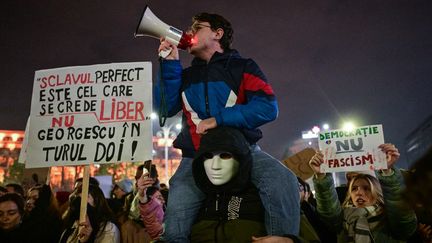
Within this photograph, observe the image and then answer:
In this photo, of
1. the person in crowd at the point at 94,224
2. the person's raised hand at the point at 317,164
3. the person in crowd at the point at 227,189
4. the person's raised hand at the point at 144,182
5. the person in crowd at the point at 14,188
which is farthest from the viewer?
the person in crowd at the point at 14,188

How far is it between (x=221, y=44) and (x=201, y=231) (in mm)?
1564

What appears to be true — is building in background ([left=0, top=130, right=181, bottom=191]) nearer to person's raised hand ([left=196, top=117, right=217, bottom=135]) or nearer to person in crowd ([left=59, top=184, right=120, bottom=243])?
person in crowd ([left=59, top=184, right=120, bottom=243])

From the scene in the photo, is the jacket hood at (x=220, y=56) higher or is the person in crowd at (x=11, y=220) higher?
the jacket hood at (x=220, y=56)

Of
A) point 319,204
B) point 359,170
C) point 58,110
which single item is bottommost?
point 319,204

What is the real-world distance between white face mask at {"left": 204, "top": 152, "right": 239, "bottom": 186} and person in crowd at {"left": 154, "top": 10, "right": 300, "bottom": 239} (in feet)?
0.54

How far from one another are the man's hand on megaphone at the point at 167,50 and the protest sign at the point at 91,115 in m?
1.18

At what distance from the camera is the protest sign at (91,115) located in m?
3.88

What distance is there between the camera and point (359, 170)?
4336 millimetres

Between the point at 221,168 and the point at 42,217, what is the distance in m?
3.83

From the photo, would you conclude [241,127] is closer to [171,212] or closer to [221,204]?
[221,204]

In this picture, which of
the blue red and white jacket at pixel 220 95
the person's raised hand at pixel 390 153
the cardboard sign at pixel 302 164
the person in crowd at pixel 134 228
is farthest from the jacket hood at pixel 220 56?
the cardboard sign at pixel 302 164

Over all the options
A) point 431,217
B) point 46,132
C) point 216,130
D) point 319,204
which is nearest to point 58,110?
point 46,132

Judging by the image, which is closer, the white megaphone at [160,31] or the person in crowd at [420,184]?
the person in crowd at [420,184]

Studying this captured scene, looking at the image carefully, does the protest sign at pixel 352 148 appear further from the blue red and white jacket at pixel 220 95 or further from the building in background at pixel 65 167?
the building in background at pixel 65 167
